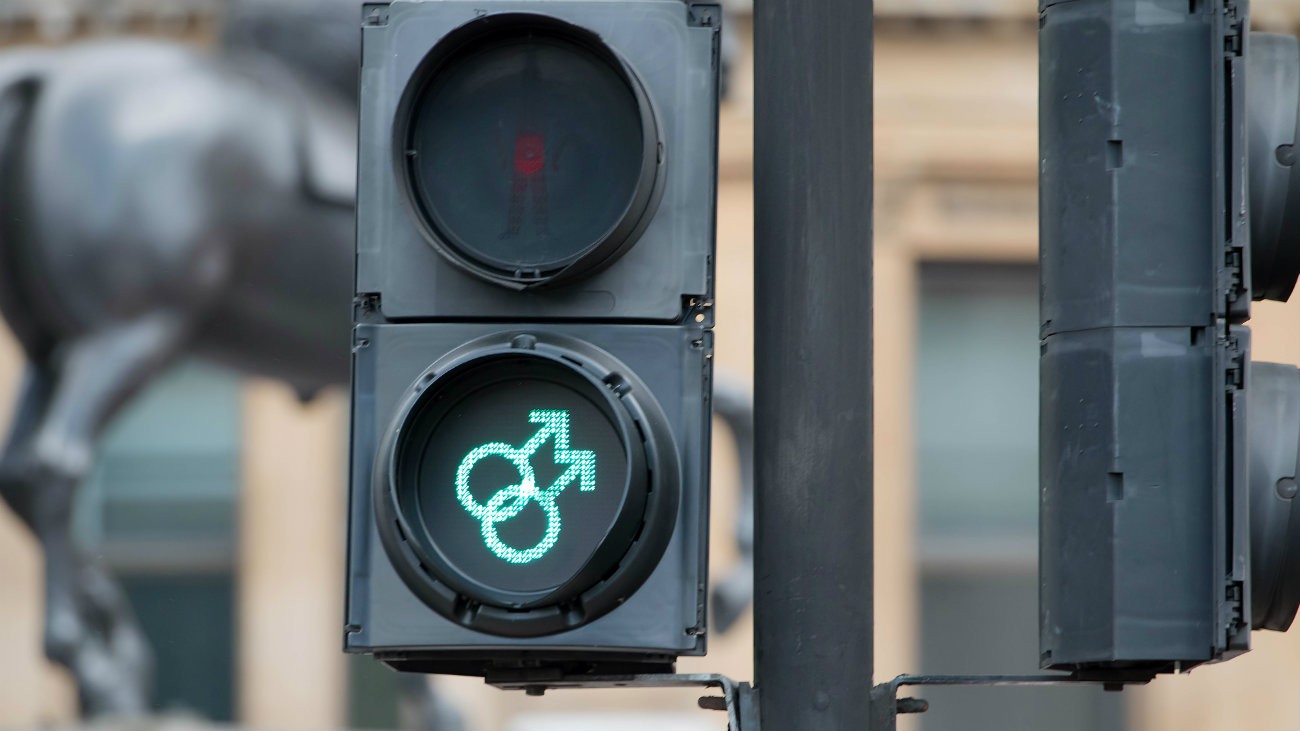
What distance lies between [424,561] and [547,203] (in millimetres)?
408

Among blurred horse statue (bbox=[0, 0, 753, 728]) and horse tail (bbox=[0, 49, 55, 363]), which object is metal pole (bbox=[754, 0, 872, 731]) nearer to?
blurred horse statue (bbox=[0, 0, 753, 728])

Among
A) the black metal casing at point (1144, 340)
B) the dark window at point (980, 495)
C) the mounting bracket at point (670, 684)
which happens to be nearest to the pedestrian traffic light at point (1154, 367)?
the black metal casing at point (1144, 340)

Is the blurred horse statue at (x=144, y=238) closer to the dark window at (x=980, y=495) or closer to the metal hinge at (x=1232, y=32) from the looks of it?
the metal hinge at (x=1232, y=32)

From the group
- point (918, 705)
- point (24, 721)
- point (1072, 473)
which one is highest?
point (1072, 473)

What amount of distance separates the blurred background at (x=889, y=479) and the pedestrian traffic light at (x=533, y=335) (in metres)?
12.0

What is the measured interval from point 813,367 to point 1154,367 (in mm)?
374

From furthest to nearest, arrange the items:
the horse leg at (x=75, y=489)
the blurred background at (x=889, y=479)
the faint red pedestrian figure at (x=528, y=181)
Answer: the blurred background at (x=889, y=479), the horse leg at (x=75, y=489), the faint red pedestrian figure at (x=528, y=181)

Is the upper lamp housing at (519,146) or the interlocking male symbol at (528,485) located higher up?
the upper lamp housing at (519,146)

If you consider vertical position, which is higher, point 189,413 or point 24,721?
point 189,413

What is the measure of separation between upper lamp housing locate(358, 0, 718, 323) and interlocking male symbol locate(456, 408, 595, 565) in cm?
14

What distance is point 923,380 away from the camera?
1658 centimetres

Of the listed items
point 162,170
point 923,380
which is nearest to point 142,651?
point 162,170

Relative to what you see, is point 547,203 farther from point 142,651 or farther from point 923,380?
point 923,380

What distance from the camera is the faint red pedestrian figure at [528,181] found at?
2.85 metres
